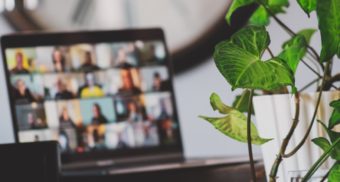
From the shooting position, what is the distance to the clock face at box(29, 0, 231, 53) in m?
1.61

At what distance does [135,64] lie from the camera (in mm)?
1354

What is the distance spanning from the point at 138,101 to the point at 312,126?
20.7 inches

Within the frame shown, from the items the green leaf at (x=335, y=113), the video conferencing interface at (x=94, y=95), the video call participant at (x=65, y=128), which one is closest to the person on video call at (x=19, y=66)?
the video conferencing interface at (x=94, y=95)

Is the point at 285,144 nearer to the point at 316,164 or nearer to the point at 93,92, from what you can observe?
the point at 316,164

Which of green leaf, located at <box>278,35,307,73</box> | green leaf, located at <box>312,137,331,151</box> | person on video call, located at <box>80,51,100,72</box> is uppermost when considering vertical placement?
person on video call, located at <box>80,51,100,72</box>

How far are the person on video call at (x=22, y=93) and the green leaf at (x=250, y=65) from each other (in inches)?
24.5

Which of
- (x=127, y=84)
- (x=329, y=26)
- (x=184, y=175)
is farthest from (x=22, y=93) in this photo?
(x=329, y=26)

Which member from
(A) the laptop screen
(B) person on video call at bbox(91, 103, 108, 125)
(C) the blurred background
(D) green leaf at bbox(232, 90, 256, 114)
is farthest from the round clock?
(D) green leaf at bbox(232, 90, 256, 114)

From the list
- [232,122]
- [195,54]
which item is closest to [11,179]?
[232,122]

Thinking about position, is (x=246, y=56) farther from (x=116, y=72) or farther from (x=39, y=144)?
(x=116, y=72)

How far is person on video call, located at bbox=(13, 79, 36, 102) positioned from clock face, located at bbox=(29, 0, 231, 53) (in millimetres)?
372

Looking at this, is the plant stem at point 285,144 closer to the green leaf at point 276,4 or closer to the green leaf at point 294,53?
the green leaf at point 294,53

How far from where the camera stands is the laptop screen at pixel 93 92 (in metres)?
1.26

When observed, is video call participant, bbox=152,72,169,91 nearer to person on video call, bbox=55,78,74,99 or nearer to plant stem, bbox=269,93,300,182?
person on video call, bbox=55,78,74,99
